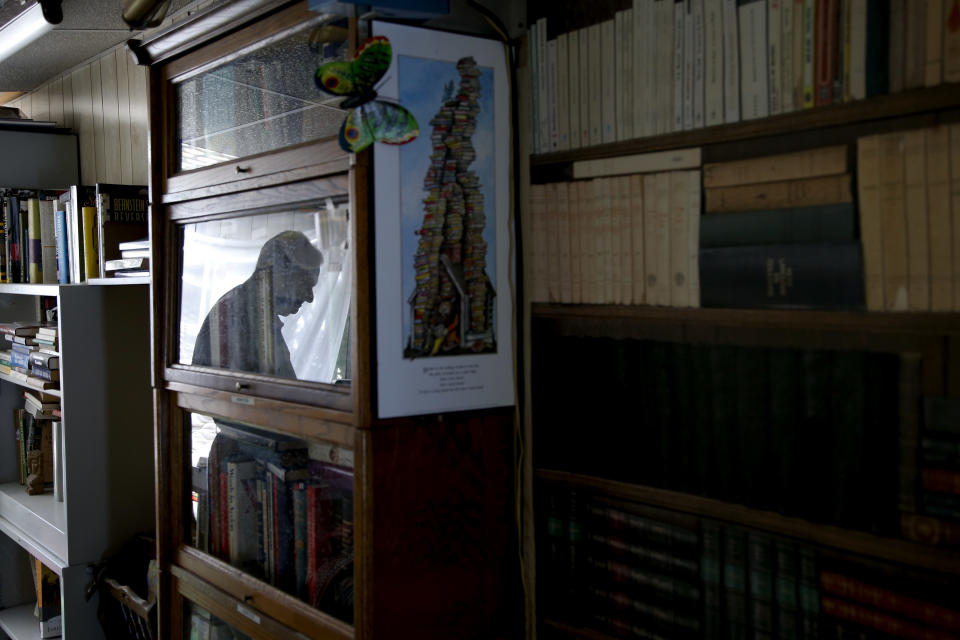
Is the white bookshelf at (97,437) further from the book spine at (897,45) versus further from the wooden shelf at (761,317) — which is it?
the book spine at (897,45)

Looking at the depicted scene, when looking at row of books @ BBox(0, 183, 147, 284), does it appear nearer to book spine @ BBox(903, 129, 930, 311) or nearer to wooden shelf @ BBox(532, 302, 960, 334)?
wooden shelf @ BBox(532, 302, 960, 334)

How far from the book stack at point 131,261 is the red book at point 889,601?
2.01m

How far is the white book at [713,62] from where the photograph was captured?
54.2 inches

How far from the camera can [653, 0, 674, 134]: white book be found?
4.75 ft

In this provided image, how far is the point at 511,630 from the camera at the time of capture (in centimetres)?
171

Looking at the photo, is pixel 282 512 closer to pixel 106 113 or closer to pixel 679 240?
pixel 679 240

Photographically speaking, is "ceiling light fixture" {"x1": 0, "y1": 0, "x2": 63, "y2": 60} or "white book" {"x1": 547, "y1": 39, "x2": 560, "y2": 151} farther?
"ceiling light fixture" {"x1": 0, "y1": 0, "x2": 63, "y2": 60}

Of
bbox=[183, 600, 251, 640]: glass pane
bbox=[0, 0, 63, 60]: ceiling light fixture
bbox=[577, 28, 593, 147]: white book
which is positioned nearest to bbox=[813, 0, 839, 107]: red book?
bbox=[577, 28, 593, 147]: white book

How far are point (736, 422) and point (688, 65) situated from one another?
614 mm

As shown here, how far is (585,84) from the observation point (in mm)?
1590

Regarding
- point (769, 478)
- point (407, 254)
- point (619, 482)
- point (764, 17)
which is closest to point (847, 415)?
point (769, 478)

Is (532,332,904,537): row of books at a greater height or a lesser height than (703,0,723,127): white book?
lesser

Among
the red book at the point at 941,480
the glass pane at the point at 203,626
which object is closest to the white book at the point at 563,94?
the red book at the point at 941,480

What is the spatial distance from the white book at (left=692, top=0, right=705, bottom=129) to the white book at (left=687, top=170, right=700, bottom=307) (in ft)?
0.31
